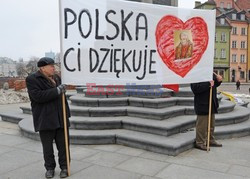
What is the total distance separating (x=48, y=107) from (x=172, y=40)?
2.71 metres

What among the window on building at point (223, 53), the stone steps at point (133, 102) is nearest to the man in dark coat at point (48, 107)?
the stone steps at point (133, 102)

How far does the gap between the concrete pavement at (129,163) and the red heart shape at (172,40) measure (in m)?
1.72

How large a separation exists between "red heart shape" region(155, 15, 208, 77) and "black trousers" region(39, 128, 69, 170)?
7.95 feet

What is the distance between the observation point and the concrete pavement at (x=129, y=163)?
14.7ft

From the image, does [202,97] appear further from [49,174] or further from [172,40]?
[49,174]

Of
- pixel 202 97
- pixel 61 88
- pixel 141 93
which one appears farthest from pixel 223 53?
pixel 61 88

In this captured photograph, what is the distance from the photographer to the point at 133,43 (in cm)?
509

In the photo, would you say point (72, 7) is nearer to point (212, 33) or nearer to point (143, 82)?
point (143, 82)

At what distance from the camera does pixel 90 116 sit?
294 inches

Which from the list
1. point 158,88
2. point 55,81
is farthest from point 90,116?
point 55,81

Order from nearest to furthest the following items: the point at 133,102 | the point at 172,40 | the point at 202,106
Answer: the point at 172,40 < the point at 202,106 < the point at 133,102

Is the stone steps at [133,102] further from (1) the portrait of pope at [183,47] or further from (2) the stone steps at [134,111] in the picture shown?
(1) the portrait of pope at [183,47]

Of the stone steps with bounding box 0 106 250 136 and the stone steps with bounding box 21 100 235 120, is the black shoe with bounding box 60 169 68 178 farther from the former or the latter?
the stone steps with bounding box 21 100 235 120

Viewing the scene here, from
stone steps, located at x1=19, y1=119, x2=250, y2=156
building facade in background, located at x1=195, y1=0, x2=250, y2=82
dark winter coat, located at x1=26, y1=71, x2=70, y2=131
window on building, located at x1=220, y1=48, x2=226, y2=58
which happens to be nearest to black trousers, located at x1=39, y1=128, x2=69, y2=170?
dark winter coat, located at x1=26, y1=71, x2=70, y2=131
